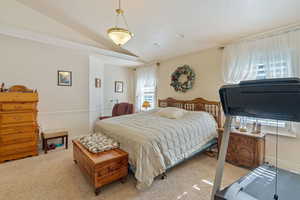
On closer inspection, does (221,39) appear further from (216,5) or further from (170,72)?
(170,72)

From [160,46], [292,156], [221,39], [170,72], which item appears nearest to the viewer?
[292,156]

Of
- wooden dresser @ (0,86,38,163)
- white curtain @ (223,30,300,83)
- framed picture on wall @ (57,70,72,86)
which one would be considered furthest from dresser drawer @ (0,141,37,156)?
white curtain @ (223,30,300,83)

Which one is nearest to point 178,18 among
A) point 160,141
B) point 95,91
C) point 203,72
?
point 203,72

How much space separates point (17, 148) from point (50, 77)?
1805mm

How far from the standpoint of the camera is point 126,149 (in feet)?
7.36

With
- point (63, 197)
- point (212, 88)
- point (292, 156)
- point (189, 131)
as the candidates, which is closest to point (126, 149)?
point (63, 197)

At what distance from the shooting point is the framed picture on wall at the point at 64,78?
3959 millimetres

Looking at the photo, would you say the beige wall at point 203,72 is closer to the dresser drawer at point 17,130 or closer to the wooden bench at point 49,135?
the wooden bench at point 49,135

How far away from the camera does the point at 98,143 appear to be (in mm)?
2369

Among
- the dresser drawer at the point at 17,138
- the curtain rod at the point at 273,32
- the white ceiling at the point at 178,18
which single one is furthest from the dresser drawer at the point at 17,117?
the curtain rod at the point at 273,32

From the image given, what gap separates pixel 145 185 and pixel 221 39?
327 cm

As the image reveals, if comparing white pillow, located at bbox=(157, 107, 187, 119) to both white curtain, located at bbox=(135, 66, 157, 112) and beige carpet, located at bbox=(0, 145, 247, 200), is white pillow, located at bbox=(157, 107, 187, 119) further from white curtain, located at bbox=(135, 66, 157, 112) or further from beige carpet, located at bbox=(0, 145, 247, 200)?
white curtain, located at bbox=(135, 66, 157, 112)

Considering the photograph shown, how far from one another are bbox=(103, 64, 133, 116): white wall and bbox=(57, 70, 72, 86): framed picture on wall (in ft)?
4.36

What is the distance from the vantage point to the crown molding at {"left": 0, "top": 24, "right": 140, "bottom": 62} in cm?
298
